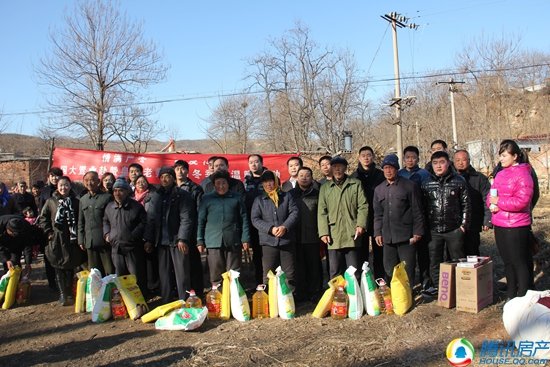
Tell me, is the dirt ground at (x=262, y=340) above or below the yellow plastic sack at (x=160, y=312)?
below

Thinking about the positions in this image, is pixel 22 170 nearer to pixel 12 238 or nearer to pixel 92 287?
pixel 12 238

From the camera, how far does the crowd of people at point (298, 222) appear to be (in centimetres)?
475

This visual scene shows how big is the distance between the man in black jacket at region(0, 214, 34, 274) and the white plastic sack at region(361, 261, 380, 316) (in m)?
4.23

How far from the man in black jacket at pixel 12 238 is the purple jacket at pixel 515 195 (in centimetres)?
550

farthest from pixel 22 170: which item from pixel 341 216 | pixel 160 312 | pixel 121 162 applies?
pixel 341 216

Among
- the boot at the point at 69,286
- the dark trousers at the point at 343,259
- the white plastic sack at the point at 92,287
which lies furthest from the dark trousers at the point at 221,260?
the boot at the point at 69,286

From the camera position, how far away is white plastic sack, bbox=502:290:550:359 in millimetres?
3279

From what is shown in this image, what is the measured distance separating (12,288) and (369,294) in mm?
4335

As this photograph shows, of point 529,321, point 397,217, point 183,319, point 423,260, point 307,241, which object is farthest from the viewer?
point 423,260

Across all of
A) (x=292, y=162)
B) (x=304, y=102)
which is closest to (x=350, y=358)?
(x=292, y=162)

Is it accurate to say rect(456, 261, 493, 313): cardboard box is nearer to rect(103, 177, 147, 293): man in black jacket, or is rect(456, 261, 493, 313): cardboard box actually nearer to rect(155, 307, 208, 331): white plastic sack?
rect(155, 307, 208, 331): white plastic sack

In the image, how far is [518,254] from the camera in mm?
4395

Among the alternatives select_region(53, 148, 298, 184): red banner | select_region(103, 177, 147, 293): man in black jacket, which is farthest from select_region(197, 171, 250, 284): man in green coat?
select_region(53, 148, 298, 184): red banner

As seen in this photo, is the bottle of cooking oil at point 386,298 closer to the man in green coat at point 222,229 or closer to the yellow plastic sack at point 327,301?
the yellow plastic sack at point 327,301
